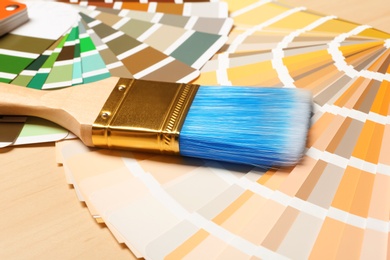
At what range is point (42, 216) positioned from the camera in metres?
0.62

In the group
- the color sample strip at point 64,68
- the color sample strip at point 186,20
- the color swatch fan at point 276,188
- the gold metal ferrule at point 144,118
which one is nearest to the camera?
the color swatch fan at point 276,188

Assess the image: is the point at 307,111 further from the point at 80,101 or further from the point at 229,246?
the point at 80,101

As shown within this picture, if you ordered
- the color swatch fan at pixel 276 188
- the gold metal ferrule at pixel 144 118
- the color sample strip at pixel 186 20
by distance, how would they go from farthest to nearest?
the color sample strip at pixel 186 20, the gold metal ferrule at pixel 144 118, the color swatch fan at pixel 276 188

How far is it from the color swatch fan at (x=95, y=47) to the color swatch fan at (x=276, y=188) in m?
0.07

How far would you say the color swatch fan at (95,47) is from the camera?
806 millimetres

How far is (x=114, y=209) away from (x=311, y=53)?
461 mm

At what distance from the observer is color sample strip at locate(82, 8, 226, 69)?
2.87 ft

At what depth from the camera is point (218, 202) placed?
0.59 m

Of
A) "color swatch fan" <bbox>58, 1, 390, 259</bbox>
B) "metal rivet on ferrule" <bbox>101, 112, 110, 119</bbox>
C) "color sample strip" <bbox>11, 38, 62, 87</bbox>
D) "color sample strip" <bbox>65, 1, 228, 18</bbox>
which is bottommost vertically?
"color swatch fan" <bbox>58, 1, 390, 259</bbox>

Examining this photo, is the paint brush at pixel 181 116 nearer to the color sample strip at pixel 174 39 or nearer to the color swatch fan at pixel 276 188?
the color swatch fan at pixel 276 188

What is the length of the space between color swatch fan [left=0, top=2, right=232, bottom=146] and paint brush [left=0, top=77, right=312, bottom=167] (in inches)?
1.8

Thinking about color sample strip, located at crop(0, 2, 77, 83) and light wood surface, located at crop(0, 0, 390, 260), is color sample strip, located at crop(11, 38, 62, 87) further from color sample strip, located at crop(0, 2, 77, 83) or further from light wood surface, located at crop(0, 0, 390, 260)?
light wood surface, located at crop(0, 0, 390, 260)

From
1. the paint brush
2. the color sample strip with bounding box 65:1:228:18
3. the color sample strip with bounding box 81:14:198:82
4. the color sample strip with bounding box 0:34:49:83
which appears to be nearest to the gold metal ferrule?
the paint brush

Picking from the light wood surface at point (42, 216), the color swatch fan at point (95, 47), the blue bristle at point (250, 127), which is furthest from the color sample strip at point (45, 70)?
the blue bristle at point (250, 127)
